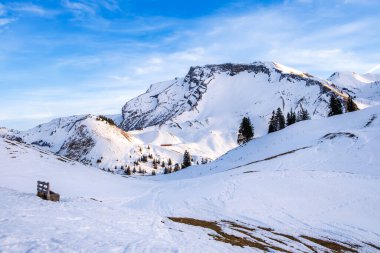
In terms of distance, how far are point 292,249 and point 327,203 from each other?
47.3 feet

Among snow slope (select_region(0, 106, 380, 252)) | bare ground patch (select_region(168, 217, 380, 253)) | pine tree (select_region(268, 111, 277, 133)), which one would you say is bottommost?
bare ground patch (select_region(168, 217, 380, 253))

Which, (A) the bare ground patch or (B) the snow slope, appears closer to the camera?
(B) the snow slope

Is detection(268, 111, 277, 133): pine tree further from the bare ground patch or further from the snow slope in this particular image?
the bare ground patch

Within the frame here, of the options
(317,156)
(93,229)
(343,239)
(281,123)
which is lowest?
(343,239)

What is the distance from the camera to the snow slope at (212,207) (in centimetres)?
1659

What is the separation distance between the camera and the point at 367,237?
25.9 meters

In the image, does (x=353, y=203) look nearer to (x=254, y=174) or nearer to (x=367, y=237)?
(x=367, y=237)

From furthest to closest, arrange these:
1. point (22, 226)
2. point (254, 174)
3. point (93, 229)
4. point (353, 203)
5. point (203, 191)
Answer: point (254, 174) → point (203, 191) → point (353, 203) → point (93, 229) → point (22, 226)

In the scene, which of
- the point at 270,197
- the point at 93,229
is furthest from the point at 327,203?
the point at 93,229

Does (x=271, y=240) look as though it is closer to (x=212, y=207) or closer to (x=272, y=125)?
(x=212, y=207)

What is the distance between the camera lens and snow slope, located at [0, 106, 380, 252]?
54.4 ft

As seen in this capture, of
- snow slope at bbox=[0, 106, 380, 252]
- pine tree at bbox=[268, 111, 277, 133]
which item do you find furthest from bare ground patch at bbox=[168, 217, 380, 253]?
pine tree at bbox=[268, 111, 277, 133]

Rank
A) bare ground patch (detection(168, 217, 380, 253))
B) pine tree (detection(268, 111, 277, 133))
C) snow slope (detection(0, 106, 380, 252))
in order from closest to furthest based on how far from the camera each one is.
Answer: snow slope (detection(0, 106, 380, 252)) < bare ground patch (detection(168, 217, 380, 253)) < pine tree (detection(268, 111, 277, 133))

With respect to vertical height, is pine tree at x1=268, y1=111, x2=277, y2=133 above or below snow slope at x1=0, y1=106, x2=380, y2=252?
above
